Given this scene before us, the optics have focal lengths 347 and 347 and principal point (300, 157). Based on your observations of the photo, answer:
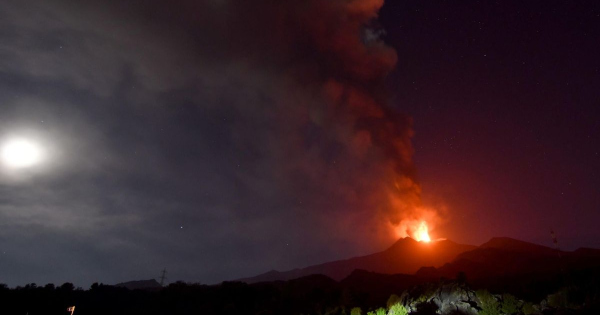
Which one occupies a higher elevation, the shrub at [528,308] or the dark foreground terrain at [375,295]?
the dark foreground terrain at [375,295]

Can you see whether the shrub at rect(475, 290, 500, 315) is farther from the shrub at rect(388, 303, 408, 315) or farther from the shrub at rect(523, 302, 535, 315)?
the shrub at rect(388, 303, 408, 315)

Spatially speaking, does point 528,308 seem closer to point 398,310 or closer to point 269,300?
point 398,310

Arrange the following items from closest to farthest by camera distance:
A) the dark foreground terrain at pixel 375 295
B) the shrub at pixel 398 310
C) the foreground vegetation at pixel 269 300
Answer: the dark foreground terrain at pixel 375 295
the foreground vegetation at pixel 269 300
the shrub at pixel 398 310

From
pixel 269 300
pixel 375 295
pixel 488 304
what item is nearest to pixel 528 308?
pixel 488 304

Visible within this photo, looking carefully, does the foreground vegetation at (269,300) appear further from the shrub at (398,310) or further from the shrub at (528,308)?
the shrub at (528,308)

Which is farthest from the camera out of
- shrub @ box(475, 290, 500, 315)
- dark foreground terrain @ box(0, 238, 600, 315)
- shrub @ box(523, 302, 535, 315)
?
dark foreground terrain @ box(0, 238, 600, 315)

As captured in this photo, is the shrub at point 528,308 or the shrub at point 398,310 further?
the shrub at point 398,310

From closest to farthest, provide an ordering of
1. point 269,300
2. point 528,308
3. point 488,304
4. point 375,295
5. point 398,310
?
point 528,308
point 488,304
point 398,310
point 269,300
point 375,295

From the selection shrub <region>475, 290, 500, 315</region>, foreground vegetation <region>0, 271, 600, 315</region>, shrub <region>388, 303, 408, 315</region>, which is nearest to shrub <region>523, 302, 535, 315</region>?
foreground vegetation <region>0, 271, 600, 315</region>

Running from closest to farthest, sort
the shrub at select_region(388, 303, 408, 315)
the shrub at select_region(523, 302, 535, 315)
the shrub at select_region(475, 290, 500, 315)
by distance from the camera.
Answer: the shrub at select_region(523, 302, 535, 315), the shrub at select_region(475, 290, 500, 315), the shrub at select_region(388, 303, 408, 315)

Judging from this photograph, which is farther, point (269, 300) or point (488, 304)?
point (269, 300)

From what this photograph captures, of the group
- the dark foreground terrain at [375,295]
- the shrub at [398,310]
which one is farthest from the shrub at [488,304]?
the shrub at [398,310]

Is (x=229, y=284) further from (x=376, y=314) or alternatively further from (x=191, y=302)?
(x=376, y=314)

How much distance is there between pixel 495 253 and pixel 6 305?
180 meters
